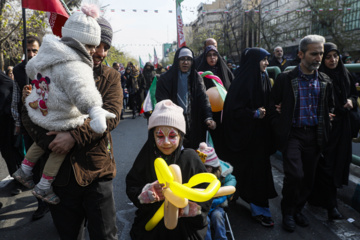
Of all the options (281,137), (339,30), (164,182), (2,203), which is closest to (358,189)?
(281,137)

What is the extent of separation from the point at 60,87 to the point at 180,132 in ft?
3.16

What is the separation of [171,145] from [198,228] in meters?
0.64

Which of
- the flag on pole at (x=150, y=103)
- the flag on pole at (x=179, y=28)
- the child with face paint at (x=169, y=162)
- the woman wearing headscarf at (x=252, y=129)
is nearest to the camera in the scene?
the child with face paint at (x=169, y=162)

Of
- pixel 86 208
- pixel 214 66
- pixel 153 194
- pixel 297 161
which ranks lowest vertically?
pixel 297 161

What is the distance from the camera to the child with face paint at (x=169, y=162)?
2.05 m

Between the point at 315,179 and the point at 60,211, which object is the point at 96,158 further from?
the point at 315,179

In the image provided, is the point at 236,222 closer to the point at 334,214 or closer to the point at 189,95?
the point at 334,214

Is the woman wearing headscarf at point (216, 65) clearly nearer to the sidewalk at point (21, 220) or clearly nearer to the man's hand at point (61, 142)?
the sidewalk at point (21, 220)

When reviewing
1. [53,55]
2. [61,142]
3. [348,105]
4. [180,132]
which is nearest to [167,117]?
[180,132]

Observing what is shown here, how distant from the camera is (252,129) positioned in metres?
3.50

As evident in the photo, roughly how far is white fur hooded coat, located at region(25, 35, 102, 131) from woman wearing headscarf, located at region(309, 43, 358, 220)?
9.50 feet

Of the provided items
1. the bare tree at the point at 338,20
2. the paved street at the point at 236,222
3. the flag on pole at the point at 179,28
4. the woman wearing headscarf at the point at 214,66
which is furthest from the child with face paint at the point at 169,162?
the bare tree at the point at 338,20

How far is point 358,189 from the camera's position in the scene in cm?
342

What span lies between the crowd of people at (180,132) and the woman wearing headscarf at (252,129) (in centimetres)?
1
